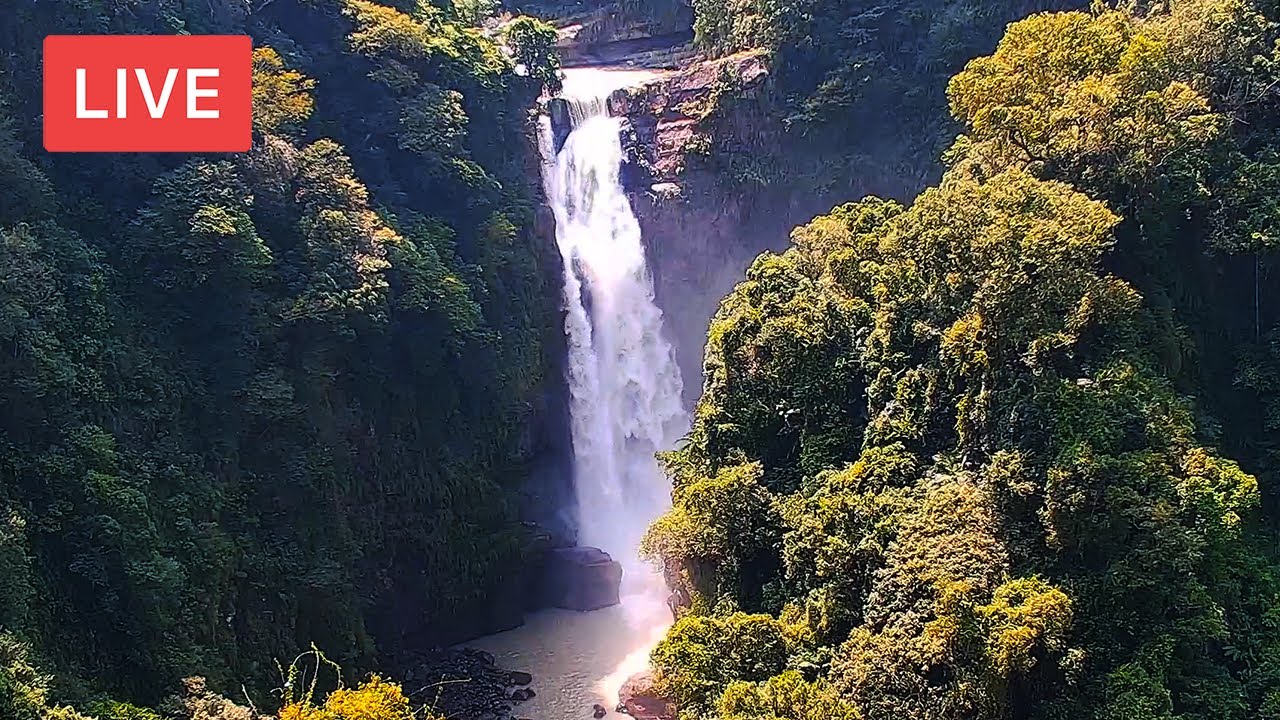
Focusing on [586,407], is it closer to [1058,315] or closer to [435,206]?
Answer: [435,206]

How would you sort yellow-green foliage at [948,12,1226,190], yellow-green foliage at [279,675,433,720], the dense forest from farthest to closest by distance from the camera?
yellow-green foliage at [948,12,1226,190] → the dense forest → yellow-green foliage at [279,675,433,720]

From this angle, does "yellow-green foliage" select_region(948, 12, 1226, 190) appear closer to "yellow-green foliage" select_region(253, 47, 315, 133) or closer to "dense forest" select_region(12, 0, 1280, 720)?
"dense forest" select_region(12, 0, 1280, 720)

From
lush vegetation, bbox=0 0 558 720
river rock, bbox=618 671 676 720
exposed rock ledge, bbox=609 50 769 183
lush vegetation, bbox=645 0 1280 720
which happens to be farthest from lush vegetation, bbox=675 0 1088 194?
river rock, bbox=618 671 676 720

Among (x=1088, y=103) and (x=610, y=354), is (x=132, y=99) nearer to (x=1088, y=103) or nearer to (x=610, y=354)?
(x=610, y=354)

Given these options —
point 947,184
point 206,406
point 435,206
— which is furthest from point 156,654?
point 947,184

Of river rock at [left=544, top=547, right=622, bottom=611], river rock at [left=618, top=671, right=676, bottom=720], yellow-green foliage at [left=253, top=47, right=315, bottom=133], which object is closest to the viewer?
river rock at [left=618, top=671, right=676, bottom=720]

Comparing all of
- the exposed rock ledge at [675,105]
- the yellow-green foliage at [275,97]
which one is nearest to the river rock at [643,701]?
the yellow-green foliage at [275,97]

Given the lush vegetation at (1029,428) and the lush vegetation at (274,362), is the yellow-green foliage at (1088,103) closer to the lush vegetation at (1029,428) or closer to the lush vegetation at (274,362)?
the lush vegetation at (1029,428)
